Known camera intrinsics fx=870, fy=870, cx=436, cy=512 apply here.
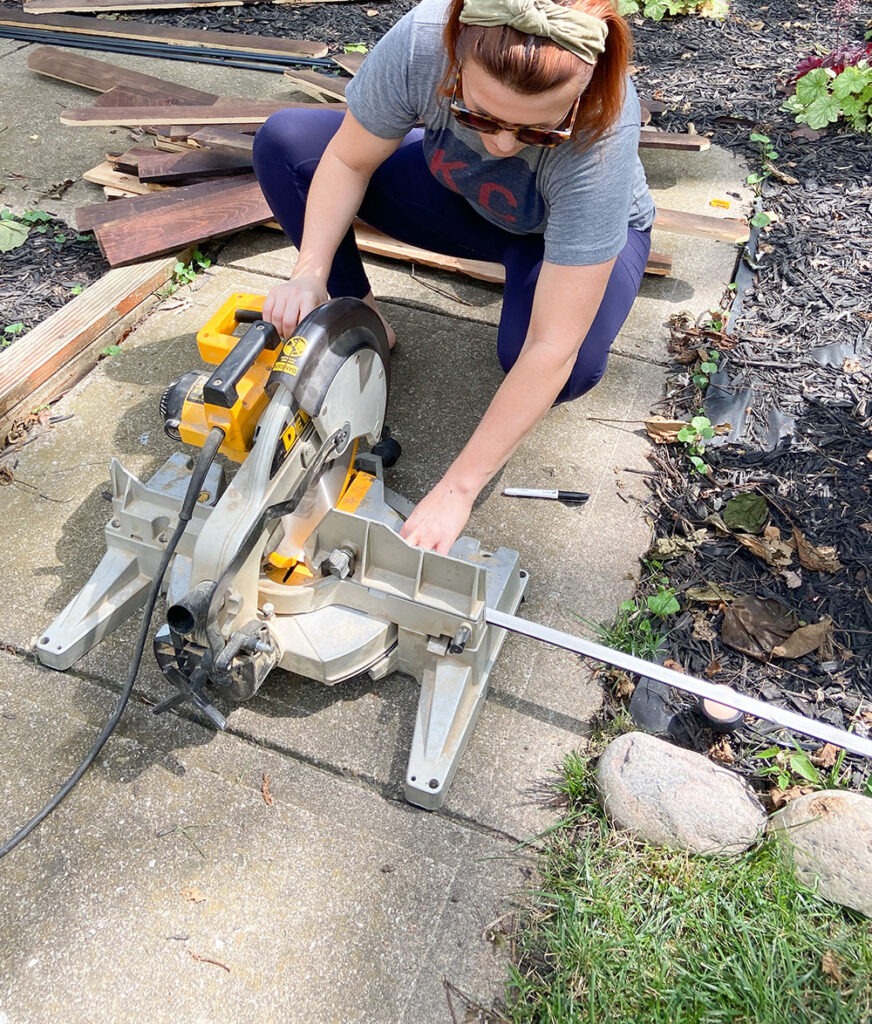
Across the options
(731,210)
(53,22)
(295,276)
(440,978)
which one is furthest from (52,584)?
(53,22)

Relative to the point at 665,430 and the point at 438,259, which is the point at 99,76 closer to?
the point at 438,259

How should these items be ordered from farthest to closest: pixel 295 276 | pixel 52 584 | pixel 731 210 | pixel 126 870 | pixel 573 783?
pixel 731 210
pixel 52 584
pixel 295 276
pixel 573 783
pixel 126 870

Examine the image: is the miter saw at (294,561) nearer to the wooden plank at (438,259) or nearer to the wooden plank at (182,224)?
the wooden plank at (438,259)

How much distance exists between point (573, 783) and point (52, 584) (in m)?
1.46

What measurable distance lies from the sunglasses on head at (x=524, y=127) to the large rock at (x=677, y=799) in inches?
51.1

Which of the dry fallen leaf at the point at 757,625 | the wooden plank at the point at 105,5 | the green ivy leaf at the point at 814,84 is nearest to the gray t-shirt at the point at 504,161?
the dry fallen leaf at the point at 757,625

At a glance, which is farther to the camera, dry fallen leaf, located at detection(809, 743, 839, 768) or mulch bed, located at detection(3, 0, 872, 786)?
mulch bed, located at detection(3, 0, 872, 786)

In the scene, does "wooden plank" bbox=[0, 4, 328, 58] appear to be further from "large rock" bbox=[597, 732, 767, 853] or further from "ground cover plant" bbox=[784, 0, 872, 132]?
"large rock" bbox=[597, 732, 767, 853]

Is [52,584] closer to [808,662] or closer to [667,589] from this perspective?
[667,589]

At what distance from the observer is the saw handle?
1730 mm

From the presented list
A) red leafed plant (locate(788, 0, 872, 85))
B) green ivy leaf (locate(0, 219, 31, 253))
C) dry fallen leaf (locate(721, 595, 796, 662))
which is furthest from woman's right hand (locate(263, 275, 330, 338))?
red leafed plant (locate(788, 0, 872, 85))

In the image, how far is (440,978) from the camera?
1.71 m

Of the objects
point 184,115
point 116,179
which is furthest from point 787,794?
point 184,115

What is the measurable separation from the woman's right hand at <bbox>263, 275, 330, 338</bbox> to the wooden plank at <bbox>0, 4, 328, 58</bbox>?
3268 mm
